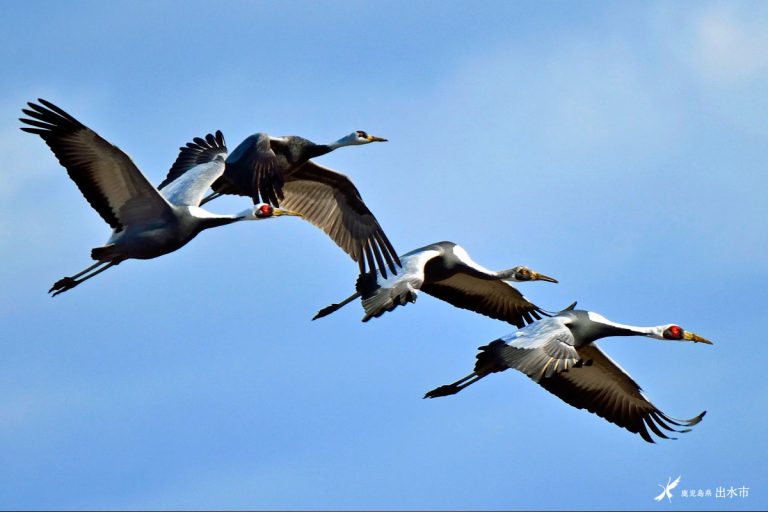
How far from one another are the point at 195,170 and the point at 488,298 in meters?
5.32

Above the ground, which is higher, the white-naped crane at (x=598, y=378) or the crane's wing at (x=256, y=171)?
the crane's wing at (x=256, y=171)

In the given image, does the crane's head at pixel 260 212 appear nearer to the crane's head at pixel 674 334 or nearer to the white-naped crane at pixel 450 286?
the white-naped crane at pixel 450 286

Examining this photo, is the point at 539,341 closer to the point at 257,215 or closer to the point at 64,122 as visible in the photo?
the point at 257,215

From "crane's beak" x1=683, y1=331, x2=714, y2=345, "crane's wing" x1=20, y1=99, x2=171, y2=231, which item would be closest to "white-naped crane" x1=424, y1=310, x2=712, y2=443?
"crane's beak" x1=683, y1=331, x2=714, y2=345

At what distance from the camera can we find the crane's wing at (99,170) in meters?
22.7

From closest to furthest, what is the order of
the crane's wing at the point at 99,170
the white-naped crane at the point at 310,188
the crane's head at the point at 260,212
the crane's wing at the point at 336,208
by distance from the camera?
the crane's wing at the point at 99,170, the white-naped crane at the point at 310,188, the crane's head at the point at 260,212, the crane's wing at the point at 336,208

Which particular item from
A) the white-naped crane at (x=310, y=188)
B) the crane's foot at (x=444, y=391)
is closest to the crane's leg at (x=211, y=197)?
the white-naped crane at (x=310, y=188)

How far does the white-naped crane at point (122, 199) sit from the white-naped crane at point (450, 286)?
2035 mm

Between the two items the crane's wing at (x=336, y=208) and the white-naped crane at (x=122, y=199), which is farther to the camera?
the crane's wing at (x=336, y=208)

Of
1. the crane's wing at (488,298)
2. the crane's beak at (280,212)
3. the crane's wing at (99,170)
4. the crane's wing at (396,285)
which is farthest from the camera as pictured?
the crane's wing at (488,298)

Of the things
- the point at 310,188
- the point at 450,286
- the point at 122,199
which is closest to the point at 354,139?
the point at 310,188

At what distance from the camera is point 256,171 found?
2467cm

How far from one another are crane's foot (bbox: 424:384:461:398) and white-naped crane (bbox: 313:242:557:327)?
163cm

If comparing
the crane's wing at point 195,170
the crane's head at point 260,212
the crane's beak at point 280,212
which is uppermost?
the crane's wing at point 195,170
